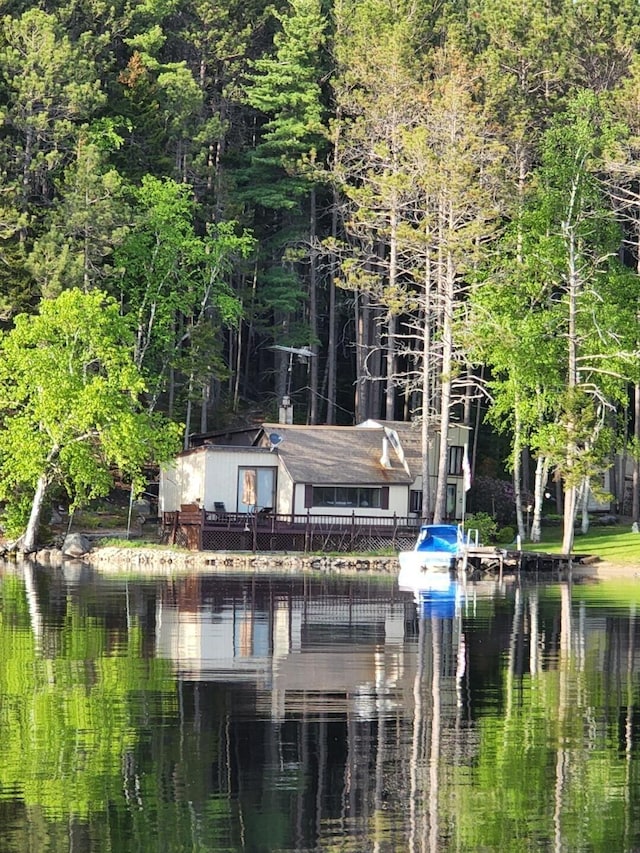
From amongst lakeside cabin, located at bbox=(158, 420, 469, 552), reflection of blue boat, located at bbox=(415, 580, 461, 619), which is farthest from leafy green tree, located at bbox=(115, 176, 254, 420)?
reflection of blue boat, located at bbox=(415, 580, 461, 619)

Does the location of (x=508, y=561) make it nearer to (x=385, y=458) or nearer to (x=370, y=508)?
(x=370, y=508)

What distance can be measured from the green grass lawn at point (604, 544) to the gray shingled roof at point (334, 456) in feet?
22.2

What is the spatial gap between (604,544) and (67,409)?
73.1 feet

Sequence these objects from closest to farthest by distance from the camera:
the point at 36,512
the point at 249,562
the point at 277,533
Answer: the point at 249,562 < the point at 36,512 < the point at 277,533

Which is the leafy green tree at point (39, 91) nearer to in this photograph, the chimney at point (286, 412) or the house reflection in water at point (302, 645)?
the chimney at point (286, 412)

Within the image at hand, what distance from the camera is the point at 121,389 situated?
6319 cm

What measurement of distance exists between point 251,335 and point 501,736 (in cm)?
7033

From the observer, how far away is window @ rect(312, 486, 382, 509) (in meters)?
68.5

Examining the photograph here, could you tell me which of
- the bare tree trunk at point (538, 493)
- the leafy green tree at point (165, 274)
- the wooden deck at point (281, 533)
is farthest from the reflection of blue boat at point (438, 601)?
the leafy green tree at point (165, 274)

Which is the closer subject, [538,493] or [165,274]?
[538,493]

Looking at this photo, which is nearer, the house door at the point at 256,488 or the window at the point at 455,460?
the house door at the point at 256,488

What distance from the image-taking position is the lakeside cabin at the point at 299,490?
64812 millimetres

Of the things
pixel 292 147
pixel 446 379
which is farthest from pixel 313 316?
pixel 446 379

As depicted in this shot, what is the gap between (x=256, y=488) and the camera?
224 ft
